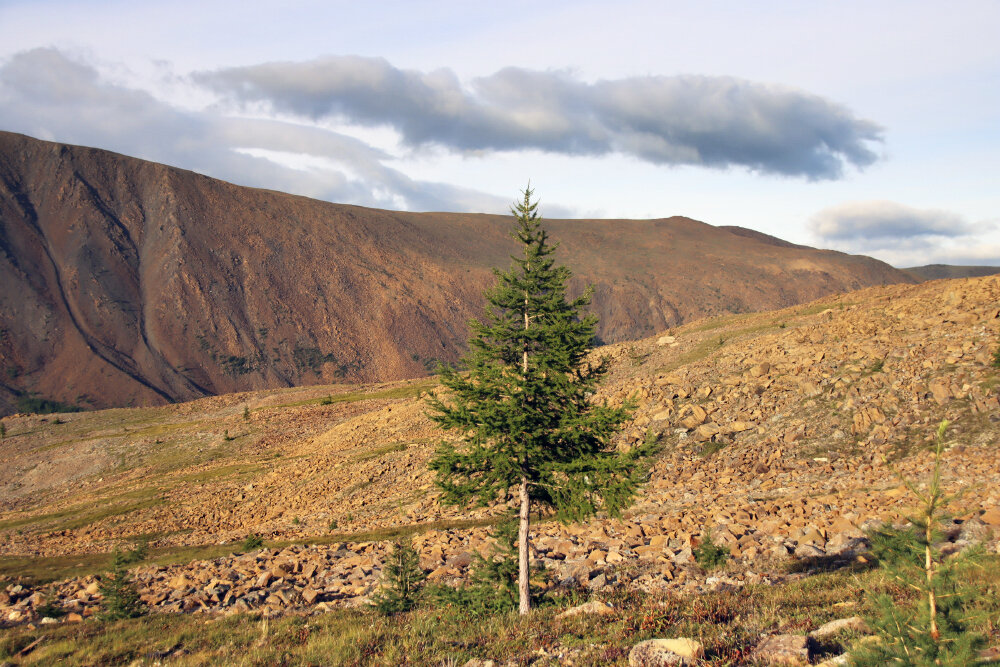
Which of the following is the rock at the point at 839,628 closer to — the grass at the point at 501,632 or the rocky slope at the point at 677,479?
the grass at the point at 501,632

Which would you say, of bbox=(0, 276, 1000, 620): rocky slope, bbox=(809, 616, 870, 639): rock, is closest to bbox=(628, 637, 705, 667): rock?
bbox=(809, 616, 870, 639): rock

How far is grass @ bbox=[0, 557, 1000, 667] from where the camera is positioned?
10266 mm

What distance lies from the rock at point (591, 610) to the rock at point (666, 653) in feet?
9.67

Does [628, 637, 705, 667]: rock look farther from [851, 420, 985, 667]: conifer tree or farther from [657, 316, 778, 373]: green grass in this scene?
[657, 316, 778, 373]: green grass

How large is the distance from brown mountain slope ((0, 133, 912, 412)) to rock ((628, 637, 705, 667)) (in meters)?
113

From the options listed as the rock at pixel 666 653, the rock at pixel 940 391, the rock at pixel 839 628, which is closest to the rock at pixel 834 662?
the rock at pixel 839 628

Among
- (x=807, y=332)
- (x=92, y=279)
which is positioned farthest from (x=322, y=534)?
(x=92, y=279)

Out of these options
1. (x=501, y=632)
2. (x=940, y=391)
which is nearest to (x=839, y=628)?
(x=501, y=632)

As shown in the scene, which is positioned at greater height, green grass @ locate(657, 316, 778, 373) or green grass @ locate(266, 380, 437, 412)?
green grass @ locate(657, 316, 778, 373)

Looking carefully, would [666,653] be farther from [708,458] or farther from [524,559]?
[708,458]

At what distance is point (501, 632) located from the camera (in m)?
11.9

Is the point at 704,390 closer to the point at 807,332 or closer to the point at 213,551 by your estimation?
the point at 807,332

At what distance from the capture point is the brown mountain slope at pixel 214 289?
11150 centimetres

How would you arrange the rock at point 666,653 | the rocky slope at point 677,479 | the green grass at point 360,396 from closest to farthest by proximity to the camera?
the rock at point 666,653
the rocky slope at point 677,479
the green grass at point 360,396
